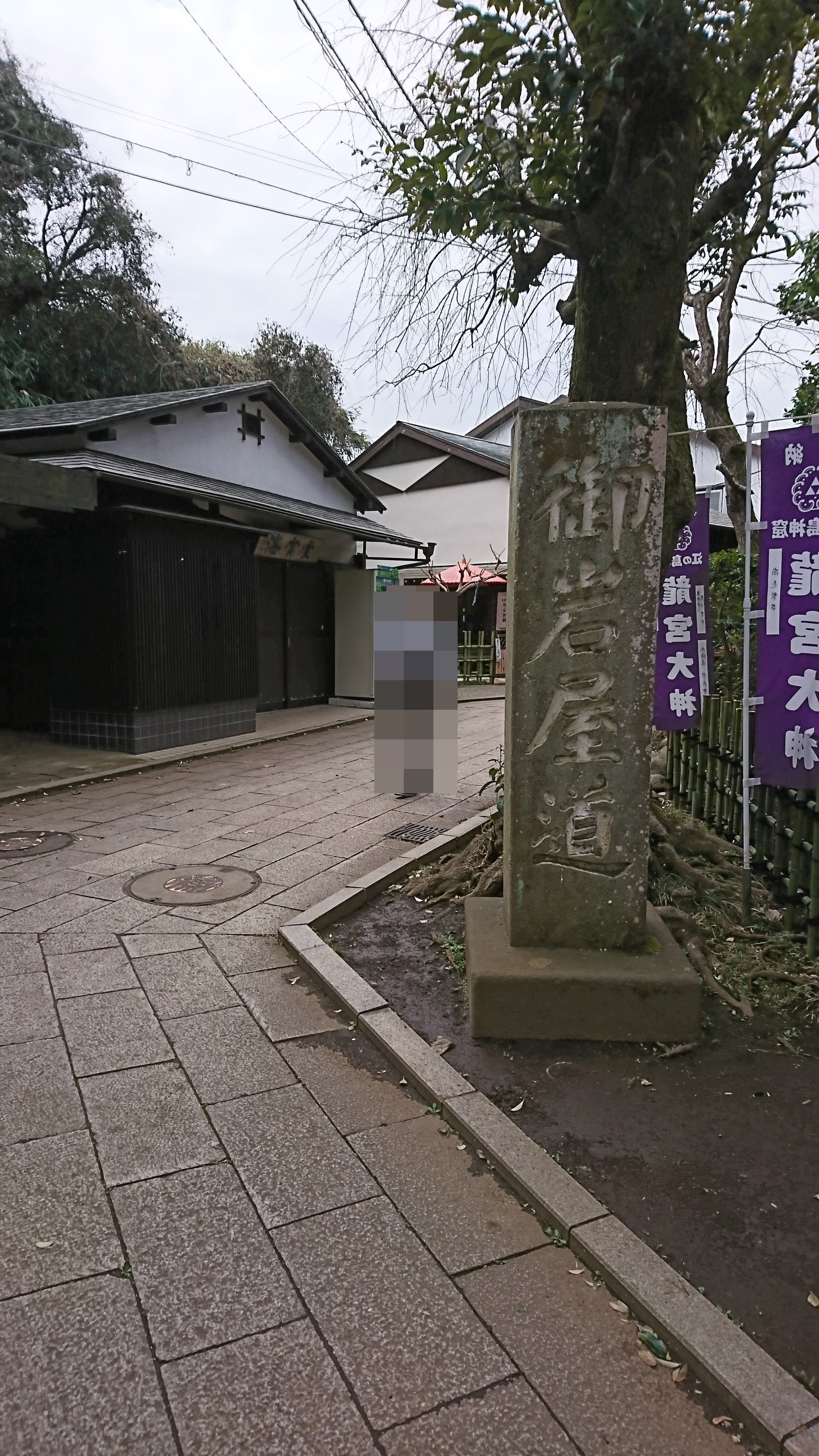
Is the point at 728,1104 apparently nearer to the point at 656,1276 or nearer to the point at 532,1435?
the point at 656,1276

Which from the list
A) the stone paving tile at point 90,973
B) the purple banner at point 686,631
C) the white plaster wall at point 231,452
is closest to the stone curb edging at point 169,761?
the white plaster wall at point 231,452

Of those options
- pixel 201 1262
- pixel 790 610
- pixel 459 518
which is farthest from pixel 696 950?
pixel 459 518

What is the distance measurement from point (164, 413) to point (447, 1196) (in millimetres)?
11646

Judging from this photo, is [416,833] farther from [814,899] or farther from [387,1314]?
[387,1314]

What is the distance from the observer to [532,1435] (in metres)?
2.11

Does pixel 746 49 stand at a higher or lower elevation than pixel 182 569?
higher

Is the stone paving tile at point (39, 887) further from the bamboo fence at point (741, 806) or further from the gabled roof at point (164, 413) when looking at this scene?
the gabled roof at point (164, 413)

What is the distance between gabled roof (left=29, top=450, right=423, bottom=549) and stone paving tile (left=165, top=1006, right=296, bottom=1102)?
6.50 metres

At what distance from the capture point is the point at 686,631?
6.36 m

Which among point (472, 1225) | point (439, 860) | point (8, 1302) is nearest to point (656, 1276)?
point (472, 1225)

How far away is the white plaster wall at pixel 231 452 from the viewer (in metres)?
12.2

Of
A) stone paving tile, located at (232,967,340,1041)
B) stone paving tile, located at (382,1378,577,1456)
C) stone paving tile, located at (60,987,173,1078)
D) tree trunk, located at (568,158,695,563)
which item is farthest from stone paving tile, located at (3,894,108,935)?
tree trunk, located at (568,158,695,563)

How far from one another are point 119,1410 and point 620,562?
356 centimetres

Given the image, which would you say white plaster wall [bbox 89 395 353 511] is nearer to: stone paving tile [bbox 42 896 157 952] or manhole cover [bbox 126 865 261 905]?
manhole cover [bbox 126 865 261 905]
